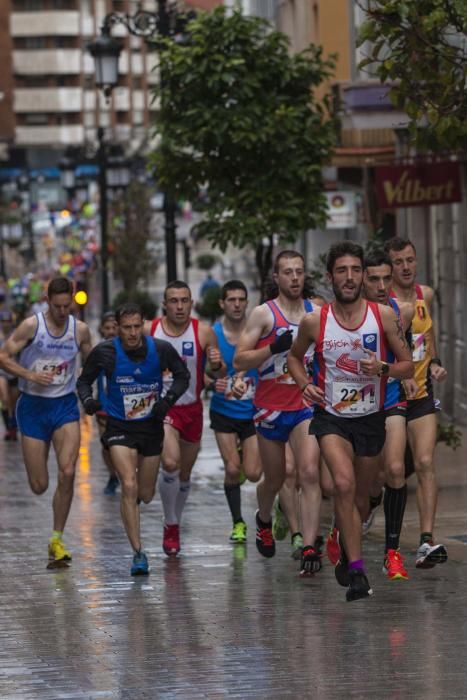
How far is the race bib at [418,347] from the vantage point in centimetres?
1284

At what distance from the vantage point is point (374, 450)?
441 inches

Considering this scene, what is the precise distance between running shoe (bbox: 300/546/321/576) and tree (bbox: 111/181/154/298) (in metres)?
43.4

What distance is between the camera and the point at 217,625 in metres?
10.7

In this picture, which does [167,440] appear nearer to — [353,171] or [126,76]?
[353,171]

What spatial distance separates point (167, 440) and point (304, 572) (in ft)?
6.74

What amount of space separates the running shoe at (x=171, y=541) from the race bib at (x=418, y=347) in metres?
2.22

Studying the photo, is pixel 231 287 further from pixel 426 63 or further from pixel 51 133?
pixel 51 133

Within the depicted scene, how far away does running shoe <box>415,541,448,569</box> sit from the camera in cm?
1191

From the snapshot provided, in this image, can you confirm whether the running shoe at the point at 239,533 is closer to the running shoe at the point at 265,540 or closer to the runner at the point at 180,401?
the runner at the point at 180,401

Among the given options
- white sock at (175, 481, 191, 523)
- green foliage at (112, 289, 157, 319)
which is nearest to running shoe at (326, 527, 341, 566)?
white sock at (175, 481, 191, 523)

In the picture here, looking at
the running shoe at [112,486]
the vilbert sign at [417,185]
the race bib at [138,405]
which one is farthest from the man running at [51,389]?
the vilbert sign at [417,185]

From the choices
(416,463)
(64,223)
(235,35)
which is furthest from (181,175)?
(64,223)

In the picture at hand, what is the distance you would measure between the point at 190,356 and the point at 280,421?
142 centimetres

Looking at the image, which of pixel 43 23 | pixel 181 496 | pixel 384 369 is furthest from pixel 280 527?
pixel 43 23
